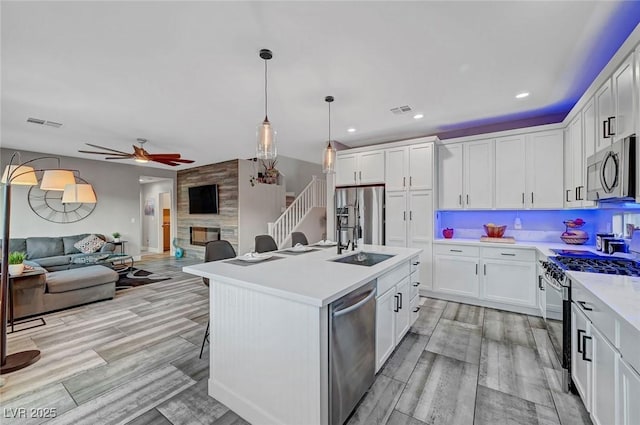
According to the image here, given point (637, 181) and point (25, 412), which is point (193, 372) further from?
point (637, 181)

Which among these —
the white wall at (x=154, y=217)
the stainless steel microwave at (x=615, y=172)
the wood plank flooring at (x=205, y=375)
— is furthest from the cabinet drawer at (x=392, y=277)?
Answer: the white wall at (x=154, y=217)

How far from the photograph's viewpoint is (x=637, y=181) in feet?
5.77

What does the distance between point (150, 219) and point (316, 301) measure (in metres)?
10.1

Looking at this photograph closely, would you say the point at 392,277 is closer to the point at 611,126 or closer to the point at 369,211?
the point at 611,126

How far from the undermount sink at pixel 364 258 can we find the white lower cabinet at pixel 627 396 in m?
1.46

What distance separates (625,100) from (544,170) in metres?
1.85

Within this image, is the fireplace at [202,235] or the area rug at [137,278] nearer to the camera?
the area rug at [137,278]

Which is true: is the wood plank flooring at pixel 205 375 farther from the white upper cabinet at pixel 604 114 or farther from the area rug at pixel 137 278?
the white upper cabinet at pixel 604 114

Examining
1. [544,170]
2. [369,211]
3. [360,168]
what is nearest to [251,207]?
[360,168]

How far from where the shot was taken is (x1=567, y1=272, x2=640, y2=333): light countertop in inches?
46.9

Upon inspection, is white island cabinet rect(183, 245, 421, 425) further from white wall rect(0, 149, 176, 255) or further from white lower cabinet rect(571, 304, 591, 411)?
white wall rect(0, 149, 176, 255)

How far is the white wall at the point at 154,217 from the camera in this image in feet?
30.0

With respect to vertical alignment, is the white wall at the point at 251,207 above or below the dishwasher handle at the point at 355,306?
above

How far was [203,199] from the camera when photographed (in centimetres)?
752
